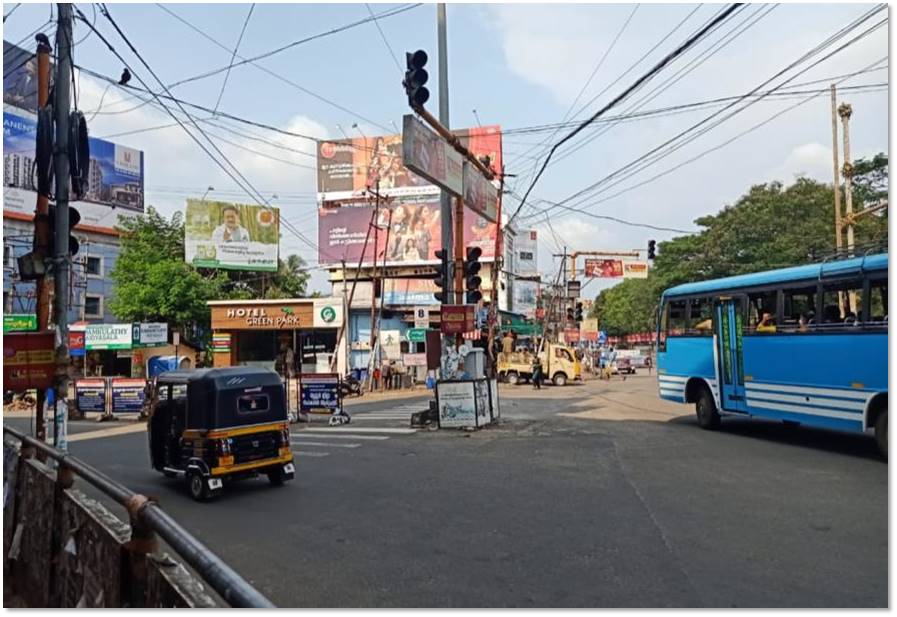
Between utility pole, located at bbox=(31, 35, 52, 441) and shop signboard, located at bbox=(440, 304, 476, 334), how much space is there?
845cm

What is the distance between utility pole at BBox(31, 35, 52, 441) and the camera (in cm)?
1011

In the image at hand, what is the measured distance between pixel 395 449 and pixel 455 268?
5.49 meters

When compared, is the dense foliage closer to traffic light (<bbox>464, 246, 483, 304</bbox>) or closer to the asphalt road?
traffic light (<bbox>464, 246, 483, 304</bbox>)

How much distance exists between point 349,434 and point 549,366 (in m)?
22.1

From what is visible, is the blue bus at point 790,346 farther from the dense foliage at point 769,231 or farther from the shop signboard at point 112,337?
the shop signboard at point 112,337

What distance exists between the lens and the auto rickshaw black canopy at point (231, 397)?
30.7 feet

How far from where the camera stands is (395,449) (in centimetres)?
1348

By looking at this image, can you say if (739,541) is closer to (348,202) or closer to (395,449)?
(395,449)

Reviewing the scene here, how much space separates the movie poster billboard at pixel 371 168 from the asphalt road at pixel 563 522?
135ft

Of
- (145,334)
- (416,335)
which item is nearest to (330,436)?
(145,334)

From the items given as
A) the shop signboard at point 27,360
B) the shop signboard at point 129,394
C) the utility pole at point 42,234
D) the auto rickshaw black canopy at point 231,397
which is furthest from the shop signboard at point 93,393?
the shop signboard at point 27,360

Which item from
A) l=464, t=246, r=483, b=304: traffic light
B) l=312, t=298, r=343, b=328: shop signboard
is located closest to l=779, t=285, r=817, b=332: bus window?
l=464, t=246, r=483, b=304: traffic light

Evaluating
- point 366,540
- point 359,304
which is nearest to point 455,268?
point 366,540

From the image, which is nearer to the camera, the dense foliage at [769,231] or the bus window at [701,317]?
the bus window at [701,317]
